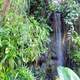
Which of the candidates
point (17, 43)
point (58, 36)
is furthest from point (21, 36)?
point (58, 36)

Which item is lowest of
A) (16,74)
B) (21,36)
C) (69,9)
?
(16,74)

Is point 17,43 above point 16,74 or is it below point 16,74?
above

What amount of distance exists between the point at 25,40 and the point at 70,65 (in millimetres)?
1236

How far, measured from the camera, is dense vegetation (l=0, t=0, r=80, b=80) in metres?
2.56

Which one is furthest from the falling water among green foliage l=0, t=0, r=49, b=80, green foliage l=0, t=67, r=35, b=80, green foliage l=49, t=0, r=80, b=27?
green foliage l=0, t=67, r=35, b=80

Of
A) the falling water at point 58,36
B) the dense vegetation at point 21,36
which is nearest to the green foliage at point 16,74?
the dense vegetation at point 21,36

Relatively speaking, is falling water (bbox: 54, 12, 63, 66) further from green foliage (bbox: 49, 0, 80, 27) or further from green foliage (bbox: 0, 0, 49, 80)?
green foliage (bbox: 0, 0, 49, 80)

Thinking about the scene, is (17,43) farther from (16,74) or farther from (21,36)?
(16,74)

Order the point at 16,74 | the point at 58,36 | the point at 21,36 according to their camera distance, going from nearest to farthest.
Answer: the point at 16,74, the point at 21,36, the point at 58,36

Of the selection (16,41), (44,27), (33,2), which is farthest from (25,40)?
(33,2)

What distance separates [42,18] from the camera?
348cm

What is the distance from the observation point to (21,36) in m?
2.71

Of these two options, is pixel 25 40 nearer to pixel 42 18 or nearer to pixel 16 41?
pixel 16 41

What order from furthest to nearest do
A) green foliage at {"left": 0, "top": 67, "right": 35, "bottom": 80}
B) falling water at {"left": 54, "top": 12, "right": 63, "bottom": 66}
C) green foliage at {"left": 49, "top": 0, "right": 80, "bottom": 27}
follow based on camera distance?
falling water at {"left": 54, "top": 12, "right": 63, "bottom": 66} < green foliage at {"left": 49, "top": 0, "right": 80, "bottom": 27} < green foliage at {"left": 0, "top": 67, "right": 35, "bottom": 80}
